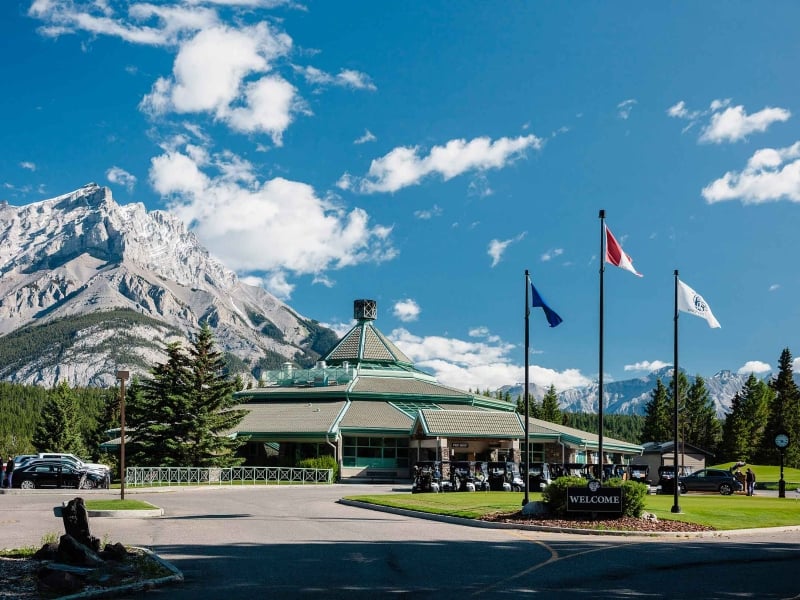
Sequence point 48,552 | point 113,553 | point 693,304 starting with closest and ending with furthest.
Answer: point 48,552
point 113,553
point 693,304

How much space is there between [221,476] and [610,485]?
3215 cm

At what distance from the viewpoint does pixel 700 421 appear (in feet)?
395

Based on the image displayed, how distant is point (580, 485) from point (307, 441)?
3688 cm

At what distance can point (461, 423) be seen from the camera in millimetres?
59875

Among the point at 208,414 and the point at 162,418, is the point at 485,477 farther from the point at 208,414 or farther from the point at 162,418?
the point at 162,418

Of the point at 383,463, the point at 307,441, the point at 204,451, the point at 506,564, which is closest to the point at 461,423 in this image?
the point at 383,463

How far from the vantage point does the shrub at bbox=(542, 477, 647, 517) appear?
2528 cm

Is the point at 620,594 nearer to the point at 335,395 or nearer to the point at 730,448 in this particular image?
the point at 335,395

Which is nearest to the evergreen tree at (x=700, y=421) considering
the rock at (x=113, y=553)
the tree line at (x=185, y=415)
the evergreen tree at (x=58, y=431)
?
the evergreen tree at (x=58, y=431)

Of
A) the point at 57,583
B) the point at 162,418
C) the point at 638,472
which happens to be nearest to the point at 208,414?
the point at 162,418

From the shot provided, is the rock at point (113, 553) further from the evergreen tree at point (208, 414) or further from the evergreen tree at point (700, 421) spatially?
the evergreen tree at point (700, 421)

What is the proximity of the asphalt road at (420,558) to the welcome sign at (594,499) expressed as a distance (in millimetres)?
2368

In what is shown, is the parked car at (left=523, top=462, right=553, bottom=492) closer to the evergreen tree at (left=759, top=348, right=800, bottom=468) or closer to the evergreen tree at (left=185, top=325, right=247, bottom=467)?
the evergreen tree at (left=185, top=325, right=247, bottom=467)

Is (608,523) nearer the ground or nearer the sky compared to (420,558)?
nearer the ground
